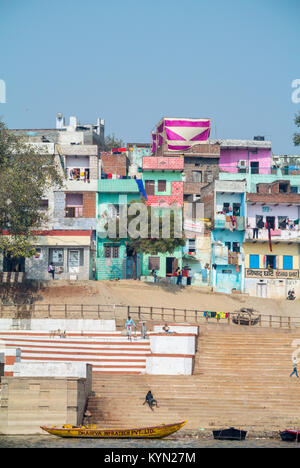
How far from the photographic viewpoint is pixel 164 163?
60281 millimetres

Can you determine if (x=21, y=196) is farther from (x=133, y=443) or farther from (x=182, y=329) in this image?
(x=133, y=443)

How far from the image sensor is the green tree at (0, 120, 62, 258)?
4772 cm

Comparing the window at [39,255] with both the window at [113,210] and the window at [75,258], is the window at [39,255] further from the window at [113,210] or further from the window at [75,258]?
the window at [113,210]

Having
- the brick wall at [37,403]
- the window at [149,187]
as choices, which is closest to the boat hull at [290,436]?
the brick wall at [37,403]

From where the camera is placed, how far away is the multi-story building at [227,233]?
5944 cm

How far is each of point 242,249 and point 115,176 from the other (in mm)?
10100

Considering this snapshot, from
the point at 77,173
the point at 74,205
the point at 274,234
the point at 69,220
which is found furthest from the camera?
the point at 77,173

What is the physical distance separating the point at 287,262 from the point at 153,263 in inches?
355

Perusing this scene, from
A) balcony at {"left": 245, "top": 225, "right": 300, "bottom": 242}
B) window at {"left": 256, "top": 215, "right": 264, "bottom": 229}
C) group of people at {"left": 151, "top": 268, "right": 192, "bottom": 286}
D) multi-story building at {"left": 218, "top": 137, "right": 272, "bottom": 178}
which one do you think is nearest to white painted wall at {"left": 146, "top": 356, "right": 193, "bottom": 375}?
group of people at {"left": 151, "top": 268, "right": 192, "bottom": 286}

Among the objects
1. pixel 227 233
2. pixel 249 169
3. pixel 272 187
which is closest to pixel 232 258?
pixel 227 233

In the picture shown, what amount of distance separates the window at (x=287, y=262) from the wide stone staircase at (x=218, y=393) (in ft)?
59.0

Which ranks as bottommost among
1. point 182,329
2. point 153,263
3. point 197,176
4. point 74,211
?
point 182,329

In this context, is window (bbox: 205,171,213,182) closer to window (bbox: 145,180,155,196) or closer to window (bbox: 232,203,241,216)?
window (bbox: 232,203,241,216)
